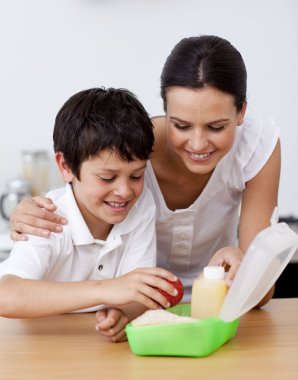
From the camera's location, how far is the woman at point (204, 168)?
1.53 meters

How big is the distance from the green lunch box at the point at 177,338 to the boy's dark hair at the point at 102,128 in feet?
1.33

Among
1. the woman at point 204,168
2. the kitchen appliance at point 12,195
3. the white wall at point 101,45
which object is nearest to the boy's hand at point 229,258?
the woman at point 204,168

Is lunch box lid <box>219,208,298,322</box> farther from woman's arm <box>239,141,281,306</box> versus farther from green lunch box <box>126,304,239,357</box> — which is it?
woman's arm <box>239,141,281,306</box>

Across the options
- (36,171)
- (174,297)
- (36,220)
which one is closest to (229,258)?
(174,297)

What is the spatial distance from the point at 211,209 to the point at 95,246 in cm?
38

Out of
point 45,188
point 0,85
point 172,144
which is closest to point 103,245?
point 172,144

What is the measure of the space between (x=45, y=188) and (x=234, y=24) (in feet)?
3.46

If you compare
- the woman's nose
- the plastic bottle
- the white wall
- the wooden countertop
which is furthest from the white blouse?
the white wall

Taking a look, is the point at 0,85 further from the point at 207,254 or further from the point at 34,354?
the point at 34,354

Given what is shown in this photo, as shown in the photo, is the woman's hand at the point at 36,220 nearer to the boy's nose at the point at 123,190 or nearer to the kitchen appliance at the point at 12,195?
the boy's nose at the point at 123,190

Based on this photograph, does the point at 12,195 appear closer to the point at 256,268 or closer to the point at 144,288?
the point at 144,288

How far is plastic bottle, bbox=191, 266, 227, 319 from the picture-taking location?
4.24ft

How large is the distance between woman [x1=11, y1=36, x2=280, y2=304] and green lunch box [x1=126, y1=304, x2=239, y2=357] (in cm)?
13

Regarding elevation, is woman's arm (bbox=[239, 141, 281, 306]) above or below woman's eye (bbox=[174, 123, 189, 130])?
below
